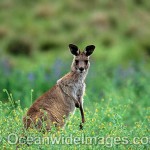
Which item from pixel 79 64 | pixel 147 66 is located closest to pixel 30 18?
pixel 147 66

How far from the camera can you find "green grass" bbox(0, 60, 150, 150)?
7.33 meters

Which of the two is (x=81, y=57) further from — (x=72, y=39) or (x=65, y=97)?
(x=72, y=39)

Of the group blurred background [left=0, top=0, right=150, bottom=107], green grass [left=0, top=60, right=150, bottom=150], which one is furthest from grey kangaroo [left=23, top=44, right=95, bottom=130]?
blurred background [left=0, top=0, right=150, bottom=107]

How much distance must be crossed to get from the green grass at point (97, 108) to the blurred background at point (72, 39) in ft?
0.09

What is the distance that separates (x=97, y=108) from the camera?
30.2ft

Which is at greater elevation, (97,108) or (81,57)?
(81,57)

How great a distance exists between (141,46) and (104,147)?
16.2 m

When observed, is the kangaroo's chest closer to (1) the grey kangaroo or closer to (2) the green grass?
(1) the grey kangaroo

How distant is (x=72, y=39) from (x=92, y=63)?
35.2 feet

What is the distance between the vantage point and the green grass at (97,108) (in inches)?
289

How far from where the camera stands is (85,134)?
7328 millimetres

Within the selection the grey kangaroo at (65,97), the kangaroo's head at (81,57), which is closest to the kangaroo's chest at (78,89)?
the grey kangaroo at (65,97)

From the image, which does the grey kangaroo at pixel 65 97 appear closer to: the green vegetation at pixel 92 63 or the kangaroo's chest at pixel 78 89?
the kangaroo's chest at pixel 78 89

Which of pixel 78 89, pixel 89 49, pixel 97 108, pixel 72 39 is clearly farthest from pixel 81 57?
pixel 72 39
